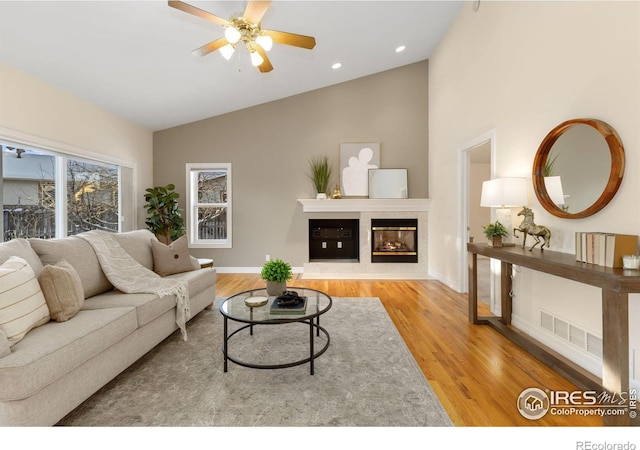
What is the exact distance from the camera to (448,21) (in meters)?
4.18

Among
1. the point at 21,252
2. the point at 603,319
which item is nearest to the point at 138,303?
the point at 21,252

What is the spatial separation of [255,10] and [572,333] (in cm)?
351

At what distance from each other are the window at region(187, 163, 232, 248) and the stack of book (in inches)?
197

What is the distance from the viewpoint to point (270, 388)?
187cm

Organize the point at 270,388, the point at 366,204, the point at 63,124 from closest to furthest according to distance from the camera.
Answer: the point at 270,388
the point at 63,124
the point at 366,204

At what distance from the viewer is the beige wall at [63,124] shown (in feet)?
9.41

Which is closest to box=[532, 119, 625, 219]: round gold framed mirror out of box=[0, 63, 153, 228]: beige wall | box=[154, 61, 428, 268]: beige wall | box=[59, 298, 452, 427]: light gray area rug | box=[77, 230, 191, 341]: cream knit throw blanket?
box=[59, 298, 452, 427]: light gray area rug

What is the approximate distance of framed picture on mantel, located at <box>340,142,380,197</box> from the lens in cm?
538

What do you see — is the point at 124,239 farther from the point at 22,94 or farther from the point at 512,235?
the point at 512,235

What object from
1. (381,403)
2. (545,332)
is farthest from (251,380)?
(545,332)

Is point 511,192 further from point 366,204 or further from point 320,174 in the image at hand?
point 320,174

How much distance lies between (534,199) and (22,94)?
525 centimetres

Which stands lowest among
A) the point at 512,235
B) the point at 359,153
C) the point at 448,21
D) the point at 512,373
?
the point at 512,373

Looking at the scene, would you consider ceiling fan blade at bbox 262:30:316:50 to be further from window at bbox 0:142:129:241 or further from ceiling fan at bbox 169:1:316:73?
window at bbox 0:142:129:241
